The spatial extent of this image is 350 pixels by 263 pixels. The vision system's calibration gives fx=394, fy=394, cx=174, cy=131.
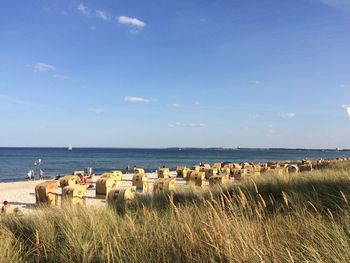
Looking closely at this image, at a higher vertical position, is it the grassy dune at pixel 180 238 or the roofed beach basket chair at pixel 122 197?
the grassy dune at pixel 180 238

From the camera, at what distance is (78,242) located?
13.1 ft

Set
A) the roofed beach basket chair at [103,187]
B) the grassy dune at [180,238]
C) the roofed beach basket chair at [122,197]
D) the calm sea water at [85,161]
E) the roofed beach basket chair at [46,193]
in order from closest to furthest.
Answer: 1. the grassy dune at [180,238]
2. the roofed beach basket chair at [122,197]
3. the roofed beach basket chair at [46,193]
4. the roofed beach basket chair at [103,187]
5. the calm sea water at [85,161]

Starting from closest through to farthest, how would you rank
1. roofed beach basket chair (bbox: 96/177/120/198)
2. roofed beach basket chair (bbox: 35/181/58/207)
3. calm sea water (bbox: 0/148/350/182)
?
roofed beach basket chair (bbox: 35/181/58/207) → roofed beach basket chair (bbox: 96/177/120/198) → calm sea water (bbox: 0/148/350/182)

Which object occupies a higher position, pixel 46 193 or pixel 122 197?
pixel 122 197

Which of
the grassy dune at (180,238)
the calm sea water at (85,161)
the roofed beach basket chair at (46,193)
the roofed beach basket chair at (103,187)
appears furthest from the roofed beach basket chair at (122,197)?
the calm sea water at (85,161)

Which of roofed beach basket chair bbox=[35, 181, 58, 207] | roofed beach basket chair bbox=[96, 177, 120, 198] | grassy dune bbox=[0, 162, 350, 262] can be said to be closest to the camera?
grassy dune bbox=[0, 162, 350, 262]

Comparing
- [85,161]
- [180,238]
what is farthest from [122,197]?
[85,161]

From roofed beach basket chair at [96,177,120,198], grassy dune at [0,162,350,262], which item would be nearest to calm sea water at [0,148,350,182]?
roofed beach basket chair at [96,177,120,198]

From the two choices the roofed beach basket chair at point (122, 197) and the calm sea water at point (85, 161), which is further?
the calm sea water at point (85, 161)

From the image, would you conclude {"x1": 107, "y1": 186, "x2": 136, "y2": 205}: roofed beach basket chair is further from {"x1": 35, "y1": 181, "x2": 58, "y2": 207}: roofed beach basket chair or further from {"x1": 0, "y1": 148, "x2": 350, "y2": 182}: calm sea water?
{"x1": 0, "y1": 148, "x2": 350, "y2": 182}: calm sea water

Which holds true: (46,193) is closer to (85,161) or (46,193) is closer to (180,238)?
(180,238)

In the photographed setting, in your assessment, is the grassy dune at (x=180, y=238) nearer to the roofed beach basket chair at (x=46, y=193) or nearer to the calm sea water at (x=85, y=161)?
the roofed beach basket chair at (x=46, y=193)

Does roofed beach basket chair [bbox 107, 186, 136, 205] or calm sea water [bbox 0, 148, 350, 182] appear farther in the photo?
calm sea water [bbox 0, 148, 350, 182]

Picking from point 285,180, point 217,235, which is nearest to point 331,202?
point 285,180
